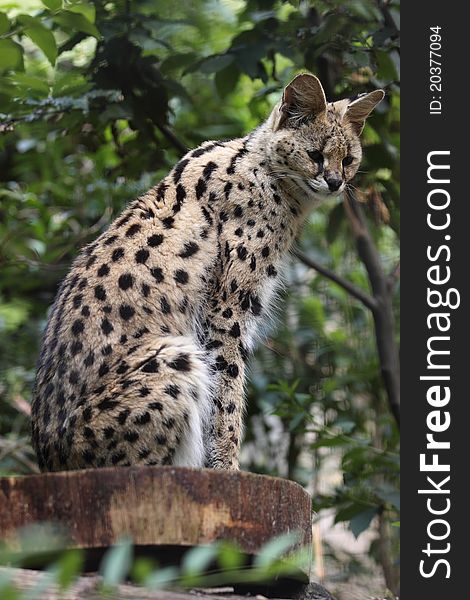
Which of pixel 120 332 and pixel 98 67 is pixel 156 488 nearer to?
pixel 120 332

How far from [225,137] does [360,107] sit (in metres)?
3.08

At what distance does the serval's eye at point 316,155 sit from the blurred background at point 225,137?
0.99 meters

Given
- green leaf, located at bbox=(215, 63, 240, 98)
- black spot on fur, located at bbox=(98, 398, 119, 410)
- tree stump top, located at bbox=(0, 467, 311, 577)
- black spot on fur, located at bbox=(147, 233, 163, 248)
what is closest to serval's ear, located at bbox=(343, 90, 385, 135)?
black spot on fur, located at bbox=(147, 233, 163, 248)

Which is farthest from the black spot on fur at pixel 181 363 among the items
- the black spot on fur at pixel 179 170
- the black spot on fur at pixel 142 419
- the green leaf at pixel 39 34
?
the green leaf at pixel 39 34

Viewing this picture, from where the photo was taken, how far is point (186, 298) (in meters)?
6.55

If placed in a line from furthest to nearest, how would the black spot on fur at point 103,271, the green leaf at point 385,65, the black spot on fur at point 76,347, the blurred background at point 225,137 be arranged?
the blurred background at point 225,137 < the green leaf at point 385,65 < the black spot on fur at point 103,271 < the black spot on fur at point 76,347

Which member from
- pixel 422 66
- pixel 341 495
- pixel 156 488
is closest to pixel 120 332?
pixel 156 488

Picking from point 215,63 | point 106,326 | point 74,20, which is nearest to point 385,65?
point 215,63

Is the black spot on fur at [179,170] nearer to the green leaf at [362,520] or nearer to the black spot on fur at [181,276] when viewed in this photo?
the black spot on fur at [181,276]

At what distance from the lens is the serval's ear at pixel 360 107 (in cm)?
716

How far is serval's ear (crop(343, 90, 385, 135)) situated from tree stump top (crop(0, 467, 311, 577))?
10.5ft

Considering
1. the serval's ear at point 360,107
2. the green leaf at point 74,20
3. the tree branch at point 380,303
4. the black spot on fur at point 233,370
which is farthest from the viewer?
the tree branch at point 380,303

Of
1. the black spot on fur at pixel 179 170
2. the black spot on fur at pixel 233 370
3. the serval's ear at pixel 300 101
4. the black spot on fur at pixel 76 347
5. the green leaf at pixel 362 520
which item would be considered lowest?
the green leaf at pixel 362 520

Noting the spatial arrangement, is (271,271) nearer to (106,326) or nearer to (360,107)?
(360,107)
